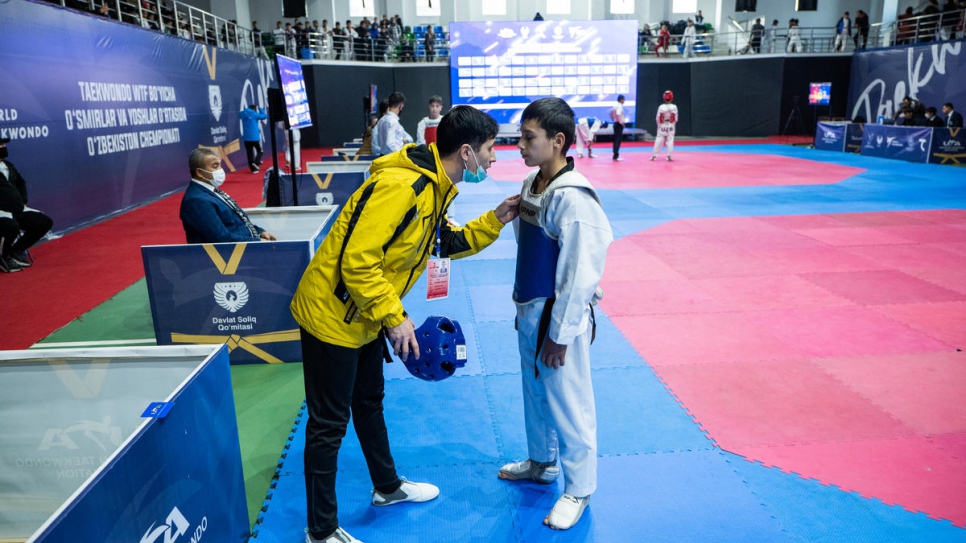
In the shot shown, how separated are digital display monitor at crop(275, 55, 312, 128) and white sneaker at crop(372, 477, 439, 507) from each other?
4976 millimetres

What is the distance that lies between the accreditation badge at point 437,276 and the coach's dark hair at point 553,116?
0.87 meters

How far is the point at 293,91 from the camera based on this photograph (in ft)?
25.0

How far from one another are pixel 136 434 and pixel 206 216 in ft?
11.6

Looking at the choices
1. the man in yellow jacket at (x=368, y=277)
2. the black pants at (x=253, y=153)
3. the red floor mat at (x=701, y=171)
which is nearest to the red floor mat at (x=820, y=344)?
the man in yellow jacket at (x=368, y=277)

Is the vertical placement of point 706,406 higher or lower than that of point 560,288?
lower

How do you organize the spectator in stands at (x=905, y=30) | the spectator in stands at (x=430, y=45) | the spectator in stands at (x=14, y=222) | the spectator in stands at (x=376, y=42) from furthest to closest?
the spectator in stands at (x=430, y=45), the spectator in stands at (x=376, y=42), the spectator in stands at (x=905, y=30), the spectator in stands at (x=14, y=222)

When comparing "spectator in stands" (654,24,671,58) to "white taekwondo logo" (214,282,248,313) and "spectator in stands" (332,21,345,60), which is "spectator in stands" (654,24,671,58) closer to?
"spectator in stands" (332,21,345,60)

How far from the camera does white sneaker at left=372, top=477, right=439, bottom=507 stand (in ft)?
11.3

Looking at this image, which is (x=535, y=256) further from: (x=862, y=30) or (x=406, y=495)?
(x=862, y=30)

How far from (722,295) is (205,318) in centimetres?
529

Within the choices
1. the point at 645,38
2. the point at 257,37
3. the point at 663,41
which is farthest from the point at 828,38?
the point at 257,37

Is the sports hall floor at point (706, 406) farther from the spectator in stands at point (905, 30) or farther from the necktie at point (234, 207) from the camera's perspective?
the spectator in stands at point (905, 30)

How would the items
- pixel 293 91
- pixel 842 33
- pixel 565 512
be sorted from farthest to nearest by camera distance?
pixel 842 33 < pixel 293 91 < pixel 565 512

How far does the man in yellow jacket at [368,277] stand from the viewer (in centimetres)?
256
